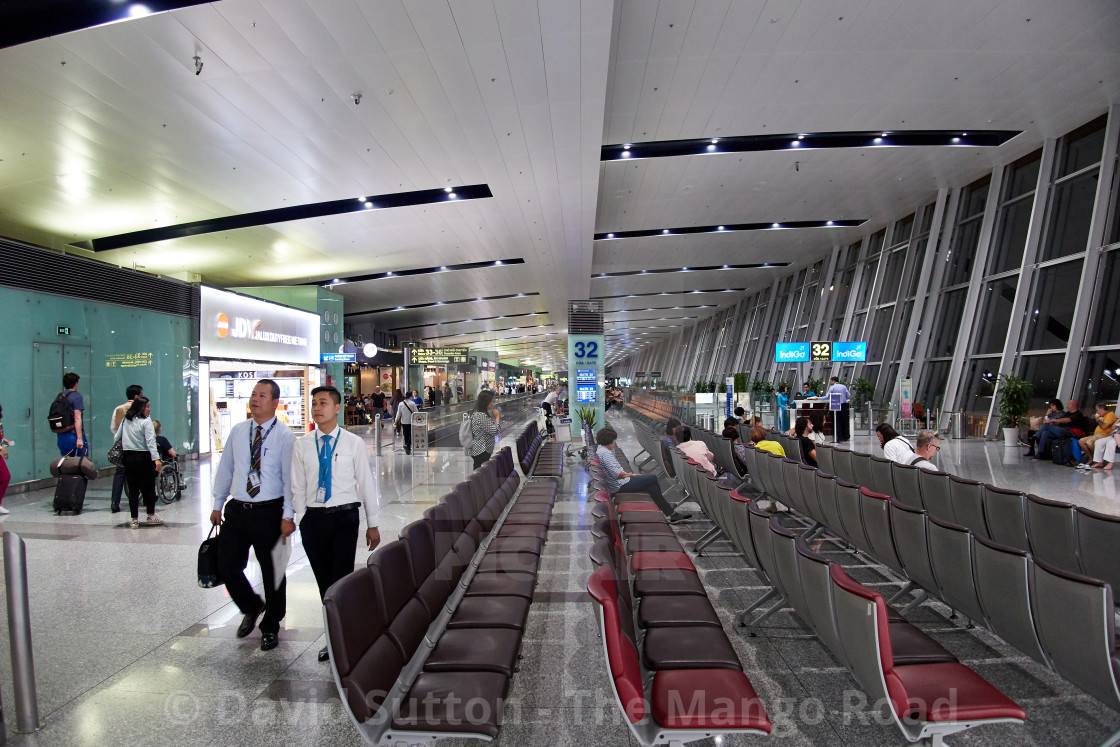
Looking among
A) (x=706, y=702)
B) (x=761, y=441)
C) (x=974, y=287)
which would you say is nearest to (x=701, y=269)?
(x=974, y=287)

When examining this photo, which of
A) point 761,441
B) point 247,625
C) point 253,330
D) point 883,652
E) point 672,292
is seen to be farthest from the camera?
point 672,292

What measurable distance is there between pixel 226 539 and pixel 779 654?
305 cm

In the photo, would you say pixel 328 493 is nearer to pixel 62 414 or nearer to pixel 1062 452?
pixel 62 414

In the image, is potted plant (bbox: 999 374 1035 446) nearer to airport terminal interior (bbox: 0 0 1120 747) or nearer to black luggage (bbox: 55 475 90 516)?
airport terminal interior (bbox: 0 0 1120 747)

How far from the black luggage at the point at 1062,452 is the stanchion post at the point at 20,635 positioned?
11.9m

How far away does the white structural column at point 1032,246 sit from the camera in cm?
1207

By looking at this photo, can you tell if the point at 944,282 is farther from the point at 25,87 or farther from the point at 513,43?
the point at 25,87

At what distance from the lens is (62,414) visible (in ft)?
26.0

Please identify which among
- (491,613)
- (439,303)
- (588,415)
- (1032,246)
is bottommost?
(588,415)

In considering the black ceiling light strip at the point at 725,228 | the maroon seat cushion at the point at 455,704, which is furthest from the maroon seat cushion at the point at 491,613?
the black ceiling light strip at the point at 725,228

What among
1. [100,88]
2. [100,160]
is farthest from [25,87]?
[100,160]

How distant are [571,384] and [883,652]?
616 inches

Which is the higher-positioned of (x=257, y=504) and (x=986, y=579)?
(x=986, y=579)

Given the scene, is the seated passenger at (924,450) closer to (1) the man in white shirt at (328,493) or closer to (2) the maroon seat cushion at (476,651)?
(2) the maroon seat cushion at (476,651)
